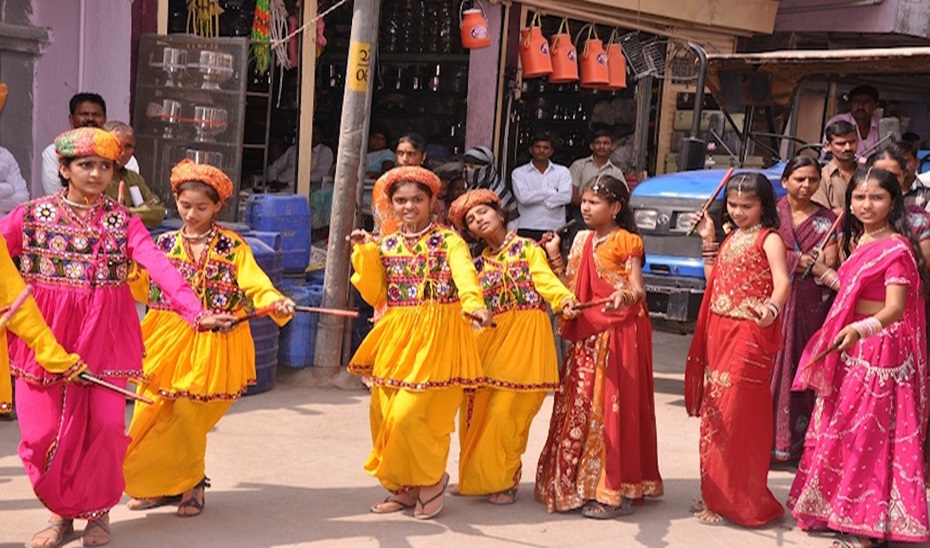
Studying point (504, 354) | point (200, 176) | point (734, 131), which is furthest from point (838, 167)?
point (200, 176)

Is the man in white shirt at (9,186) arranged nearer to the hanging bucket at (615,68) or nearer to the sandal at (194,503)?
the sandal at (194,503)

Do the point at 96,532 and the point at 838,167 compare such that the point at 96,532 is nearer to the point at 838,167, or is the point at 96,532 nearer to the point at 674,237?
the point at 838,167

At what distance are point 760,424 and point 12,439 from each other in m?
3.94

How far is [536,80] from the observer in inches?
548

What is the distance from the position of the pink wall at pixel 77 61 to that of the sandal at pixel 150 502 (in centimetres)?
431

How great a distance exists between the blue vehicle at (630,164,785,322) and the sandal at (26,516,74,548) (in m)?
4.59

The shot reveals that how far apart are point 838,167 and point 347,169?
325 centimetres

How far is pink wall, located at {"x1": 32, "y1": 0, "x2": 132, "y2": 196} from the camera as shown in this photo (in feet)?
30.4

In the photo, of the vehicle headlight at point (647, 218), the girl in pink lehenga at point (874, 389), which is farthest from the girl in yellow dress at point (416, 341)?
the vehicle headlight at point (647, 218)

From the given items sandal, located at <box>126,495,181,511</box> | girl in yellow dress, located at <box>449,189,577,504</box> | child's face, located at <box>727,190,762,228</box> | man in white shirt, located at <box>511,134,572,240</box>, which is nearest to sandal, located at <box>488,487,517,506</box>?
girl in yellow dress, located at <box>449,189,577,504</box>

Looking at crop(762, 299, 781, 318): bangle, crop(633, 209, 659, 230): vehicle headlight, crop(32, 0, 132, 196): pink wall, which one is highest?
crop(32, 0, 132, 196): pink wall

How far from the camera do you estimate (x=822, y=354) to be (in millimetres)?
5332

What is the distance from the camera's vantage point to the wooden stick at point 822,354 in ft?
Answer: 17.3

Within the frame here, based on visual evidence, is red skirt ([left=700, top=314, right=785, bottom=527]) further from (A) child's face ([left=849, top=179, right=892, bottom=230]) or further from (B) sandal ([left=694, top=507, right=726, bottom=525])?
(A) child's face ([left=849, top=179, right=892, bottom=230])
